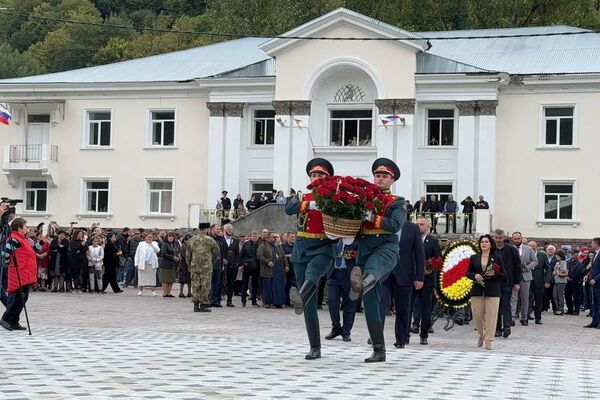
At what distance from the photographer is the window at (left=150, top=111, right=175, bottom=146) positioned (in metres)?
49.3

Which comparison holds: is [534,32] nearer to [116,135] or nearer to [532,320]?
A: [116,135]

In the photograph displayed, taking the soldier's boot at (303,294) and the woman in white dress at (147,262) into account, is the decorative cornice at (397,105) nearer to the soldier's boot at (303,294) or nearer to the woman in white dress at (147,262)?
the woman in white dress at (147,262)

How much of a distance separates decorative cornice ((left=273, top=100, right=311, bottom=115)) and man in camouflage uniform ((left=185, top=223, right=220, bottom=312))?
869 inches

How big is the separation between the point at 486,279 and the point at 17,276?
24.0 feet

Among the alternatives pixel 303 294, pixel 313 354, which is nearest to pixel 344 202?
pixel 303 294

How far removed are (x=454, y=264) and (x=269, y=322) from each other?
458 cm

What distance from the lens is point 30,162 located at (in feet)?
163

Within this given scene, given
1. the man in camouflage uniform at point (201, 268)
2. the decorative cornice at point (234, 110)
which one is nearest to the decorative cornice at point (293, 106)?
the decorative cornice at point (234, 110)

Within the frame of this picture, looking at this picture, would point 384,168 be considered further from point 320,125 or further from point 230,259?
point 320,125

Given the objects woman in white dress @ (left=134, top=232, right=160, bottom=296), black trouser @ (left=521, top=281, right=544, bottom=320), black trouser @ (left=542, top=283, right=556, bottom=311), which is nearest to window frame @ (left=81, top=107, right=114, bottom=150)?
woman in white dress @ (left=134, top=232, right=160, bottom=296)

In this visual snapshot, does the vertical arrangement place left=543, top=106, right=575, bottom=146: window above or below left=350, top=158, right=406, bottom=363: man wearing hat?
above

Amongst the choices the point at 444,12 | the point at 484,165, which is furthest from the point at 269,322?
the point at 444,12

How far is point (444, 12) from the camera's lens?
65500 mm

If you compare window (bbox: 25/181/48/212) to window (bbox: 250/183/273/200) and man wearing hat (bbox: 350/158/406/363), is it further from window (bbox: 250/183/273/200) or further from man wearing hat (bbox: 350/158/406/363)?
man wearing hat (bbox: 350/158/406/363)
